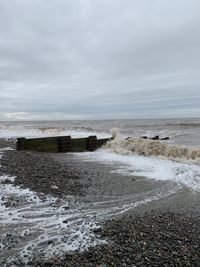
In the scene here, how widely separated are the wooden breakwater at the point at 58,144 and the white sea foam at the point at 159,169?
421 cm

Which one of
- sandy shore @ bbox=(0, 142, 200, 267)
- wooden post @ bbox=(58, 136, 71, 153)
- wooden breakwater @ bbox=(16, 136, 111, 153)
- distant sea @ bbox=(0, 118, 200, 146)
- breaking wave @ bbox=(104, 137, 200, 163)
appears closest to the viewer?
sandy shore @ bbox=(0, 142, 200, 267)

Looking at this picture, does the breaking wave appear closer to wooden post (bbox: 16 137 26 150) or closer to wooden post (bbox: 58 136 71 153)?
wooden post (bbox: 58 136 71 153)

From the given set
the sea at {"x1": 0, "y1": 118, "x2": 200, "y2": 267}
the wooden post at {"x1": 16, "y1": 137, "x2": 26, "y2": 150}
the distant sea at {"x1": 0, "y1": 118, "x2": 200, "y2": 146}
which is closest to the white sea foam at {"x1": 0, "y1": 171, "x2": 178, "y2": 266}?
the sea at {"x1": 0, "y1": 118, "x2": 200, "y2": 267}

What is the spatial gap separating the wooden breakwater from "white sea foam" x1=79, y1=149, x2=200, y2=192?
13.8 ft

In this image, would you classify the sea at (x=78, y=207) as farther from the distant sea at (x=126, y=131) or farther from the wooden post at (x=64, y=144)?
the distant sea at (x=126, y=131)

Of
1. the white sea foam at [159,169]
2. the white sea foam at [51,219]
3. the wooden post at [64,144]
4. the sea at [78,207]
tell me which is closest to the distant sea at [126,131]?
the white sea foam at [159,169]

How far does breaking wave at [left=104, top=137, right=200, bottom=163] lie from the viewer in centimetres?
1602

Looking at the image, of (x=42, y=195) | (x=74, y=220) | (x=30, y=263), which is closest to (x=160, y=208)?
(x=74, y=220)

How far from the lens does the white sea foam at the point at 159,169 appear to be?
36.3 feet

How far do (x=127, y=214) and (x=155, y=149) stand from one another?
10647 millimetres

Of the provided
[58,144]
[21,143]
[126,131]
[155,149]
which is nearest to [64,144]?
[58,144]

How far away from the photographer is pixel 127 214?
7.08 m

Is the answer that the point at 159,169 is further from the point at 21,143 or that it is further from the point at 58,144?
the point at 21,143

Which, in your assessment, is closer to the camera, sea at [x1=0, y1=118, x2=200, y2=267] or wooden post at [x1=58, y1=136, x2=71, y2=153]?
sea at [x1=0, y1=118, x2=200, y2=267]
